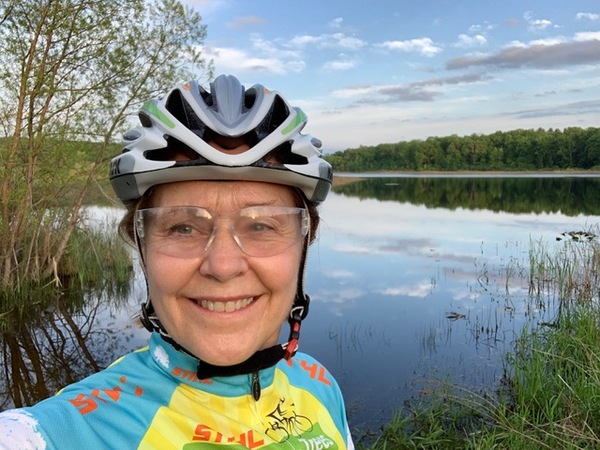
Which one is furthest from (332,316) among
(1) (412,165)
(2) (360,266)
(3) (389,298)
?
(1) (412,165)

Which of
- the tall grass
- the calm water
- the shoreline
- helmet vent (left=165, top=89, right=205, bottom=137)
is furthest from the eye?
the shoreline

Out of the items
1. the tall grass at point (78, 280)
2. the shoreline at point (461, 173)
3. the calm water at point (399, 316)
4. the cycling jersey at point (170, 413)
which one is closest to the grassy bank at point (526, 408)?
the calm water at point (399, 316)

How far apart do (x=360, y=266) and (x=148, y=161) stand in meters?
14.1

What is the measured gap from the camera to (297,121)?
1840 millimetres

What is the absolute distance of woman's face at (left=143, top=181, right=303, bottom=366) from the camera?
1.48 meters

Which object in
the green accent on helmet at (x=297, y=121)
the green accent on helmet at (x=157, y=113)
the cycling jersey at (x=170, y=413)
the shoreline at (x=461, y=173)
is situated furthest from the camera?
the shoreline at (x=461, y=173)

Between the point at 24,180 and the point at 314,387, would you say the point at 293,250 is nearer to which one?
the point at 314,387

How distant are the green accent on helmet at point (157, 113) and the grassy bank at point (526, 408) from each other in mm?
4193

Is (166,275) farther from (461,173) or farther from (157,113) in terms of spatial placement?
(461,173)

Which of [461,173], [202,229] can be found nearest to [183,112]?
[202,229]

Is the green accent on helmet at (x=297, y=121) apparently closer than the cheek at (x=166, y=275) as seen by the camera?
No

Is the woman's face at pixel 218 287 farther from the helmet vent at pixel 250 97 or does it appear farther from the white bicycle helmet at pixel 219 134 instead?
the helmet vent at pixel 250 97

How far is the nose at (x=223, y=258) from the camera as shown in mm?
1468

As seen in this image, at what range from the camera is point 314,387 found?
1.85 m
